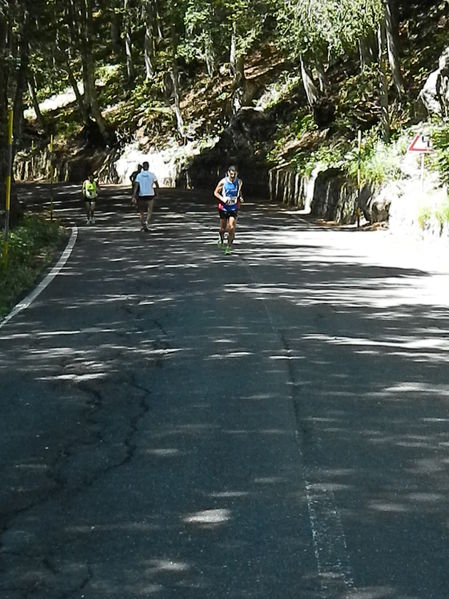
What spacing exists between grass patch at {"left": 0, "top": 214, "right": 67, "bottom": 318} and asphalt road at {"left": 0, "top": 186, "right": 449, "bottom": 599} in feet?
1.99

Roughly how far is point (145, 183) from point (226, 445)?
20.8 m

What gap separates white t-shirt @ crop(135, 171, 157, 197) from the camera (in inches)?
1059

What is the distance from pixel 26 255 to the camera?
61.9 feet

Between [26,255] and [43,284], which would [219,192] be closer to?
[26,255]

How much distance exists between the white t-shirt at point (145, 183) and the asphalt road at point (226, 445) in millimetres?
12406

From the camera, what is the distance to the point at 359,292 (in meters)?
14.7

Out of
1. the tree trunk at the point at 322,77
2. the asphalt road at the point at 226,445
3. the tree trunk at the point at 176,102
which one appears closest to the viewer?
the asphalt road at the point at 226,445

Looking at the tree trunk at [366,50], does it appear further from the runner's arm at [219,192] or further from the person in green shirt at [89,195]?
the runner's arm at [219,192]

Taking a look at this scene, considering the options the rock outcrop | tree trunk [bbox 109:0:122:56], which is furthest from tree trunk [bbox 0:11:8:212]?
tree trunk [bbox 109:0:122:56]

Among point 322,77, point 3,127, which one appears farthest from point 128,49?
point 3,127

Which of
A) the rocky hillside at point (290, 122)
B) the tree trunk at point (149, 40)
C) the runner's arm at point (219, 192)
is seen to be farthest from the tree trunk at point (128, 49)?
the runner's arm at point (219, 192)

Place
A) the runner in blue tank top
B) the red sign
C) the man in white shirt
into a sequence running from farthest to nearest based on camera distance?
the man in white shirt → the red sign → the runner in blue tank top

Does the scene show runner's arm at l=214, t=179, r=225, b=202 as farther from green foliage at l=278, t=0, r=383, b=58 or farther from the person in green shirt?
green foliage at l=278, t=0, r=383, b=58

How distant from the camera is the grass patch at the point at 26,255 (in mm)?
14819
